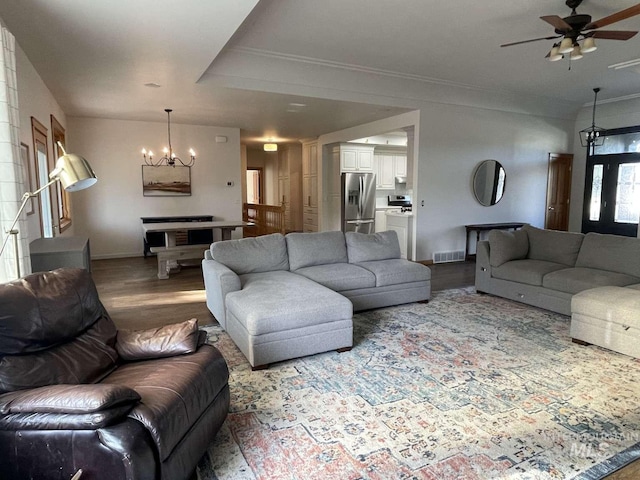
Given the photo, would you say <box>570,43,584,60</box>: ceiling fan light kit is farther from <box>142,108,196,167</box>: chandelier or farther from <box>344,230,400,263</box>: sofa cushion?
<box>142,108,196,167</box>: chandelier

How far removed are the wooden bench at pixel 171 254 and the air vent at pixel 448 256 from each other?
406 cm

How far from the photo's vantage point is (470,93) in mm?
6996

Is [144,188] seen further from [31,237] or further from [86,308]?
[86,308]

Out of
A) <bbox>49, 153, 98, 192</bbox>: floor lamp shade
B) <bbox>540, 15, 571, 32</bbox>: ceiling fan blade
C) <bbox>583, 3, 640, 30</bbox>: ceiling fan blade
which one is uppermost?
<bbox>540, 15, 571, 32</bbox>: ceiling fan blade

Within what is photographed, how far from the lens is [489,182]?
7.61 meters

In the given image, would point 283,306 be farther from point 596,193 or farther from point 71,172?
point 596,193

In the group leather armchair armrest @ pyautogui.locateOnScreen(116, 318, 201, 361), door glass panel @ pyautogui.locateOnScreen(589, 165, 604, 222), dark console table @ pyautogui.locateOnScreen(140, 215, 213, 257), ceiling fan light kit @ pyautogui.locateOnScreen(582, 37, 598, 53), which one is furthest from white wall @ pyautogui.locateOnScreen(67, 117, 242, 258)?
door glass panel @ pyautogui.locateOnScreen(589, 165, 604, 222)

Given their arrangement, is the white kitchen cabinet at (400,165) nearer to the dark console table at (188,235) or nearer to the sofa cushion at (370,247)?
the dark console table at (188,235)

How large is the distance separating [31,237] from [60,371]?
111 inches

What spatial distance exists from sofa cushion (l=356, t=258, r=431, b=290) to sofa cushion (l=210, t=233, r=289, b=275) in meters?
0.97

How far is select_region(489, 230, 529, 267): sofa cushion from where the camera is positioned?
15.8ft

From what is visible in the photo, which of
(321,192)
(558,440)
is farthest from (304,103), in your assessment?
(558,440)

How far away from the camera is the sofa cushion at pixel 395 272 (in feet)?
14.3

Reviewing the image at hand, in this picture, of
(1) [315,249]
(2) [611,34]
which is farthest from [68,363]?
(2) [611,34]
